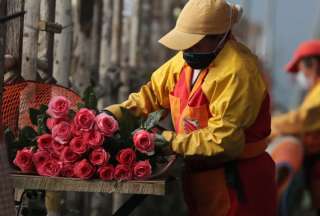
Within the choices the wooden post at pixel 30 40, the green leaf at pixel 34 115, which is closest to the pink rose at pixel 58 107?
the green leaf at pixel 34 115

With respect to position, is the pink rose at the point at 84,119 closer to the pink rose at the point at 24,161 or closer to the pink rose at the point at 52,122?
the pink rose at the point at 52,122

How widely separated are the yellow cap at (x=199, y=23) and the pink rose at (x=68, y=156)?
0.79 metres

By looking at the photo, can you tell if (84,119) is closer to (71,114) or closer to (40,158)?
(71,114)

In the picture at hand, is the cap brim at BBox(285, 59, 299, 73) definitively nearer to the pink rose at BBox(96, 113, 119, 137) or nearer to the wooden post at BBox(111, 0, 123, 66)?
the wooden post at BBox(111, 0, 123, 66)

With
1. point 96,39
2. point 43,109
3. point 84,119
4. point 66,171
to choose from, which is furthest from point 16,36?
point 96,39

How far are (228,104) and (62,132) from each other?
34.3 inches

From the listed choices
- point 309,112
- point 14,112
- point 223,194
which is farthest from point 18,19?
point 309,112

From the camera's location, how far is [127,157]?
5445mm

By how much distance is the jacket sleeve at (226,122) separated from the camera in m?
5.54

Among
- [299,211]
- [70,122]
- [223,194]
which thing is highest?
[70,122]

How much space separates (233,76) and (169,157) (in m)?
0.54

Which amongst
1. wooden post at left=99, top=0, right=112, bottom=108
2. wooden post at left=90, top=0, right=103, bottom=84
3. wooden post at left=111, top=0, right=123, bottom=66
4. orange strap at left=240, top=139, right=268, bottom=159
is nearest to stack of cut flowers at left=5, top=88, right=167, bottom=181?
orange strap at left=240, top=139, right=268, bottom=159

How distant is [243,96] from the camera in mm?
5617

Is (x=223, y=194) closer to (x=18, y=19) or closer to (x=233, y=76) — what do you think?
(x=233, y=76)
